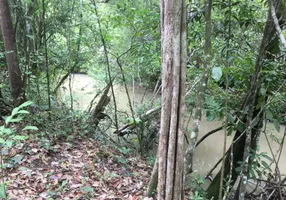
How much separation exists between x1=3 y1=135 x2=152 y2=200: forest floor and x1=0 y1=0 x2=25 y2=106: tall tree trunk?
3.01 feet

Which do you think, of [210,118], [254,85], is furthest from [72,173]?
[254,85]

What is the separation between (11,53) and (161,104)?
272cm

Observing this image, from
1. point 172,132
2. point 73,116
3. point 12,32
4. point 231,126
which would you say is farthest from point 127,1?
point 172,132

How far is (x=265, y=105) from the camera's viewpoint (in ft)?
8.16

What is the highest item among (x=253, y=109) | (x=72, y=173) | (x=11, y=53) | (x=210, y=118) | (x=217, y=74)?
(x=11, y=53)

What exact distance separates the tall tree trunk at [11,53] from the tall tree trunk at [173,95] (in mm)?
2761

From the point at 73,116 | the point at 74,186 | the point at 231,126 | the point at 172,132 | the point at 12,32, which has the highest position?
the point at 12,32

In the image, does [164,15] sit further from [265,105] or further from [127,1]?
[127,1]

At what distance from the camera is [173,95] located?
190 cm

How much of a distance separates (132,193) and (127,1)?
3.09 metres

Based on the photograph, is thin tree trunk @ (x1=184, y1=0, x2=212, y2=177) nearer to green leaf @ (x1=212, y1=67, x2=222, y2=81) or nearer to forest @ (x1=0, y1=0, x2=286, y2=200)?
forest @ (x1=0, y1=0, x2=286, y2=200)

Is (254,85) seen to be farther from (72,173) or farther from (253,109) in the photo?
(72,173)

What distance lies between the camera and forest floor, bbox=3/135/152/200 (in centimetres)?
271

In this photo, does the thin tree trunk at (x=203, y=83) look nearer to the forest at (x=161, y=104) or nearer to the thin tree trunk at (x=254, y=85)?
the forest at (x=161, y=104)
